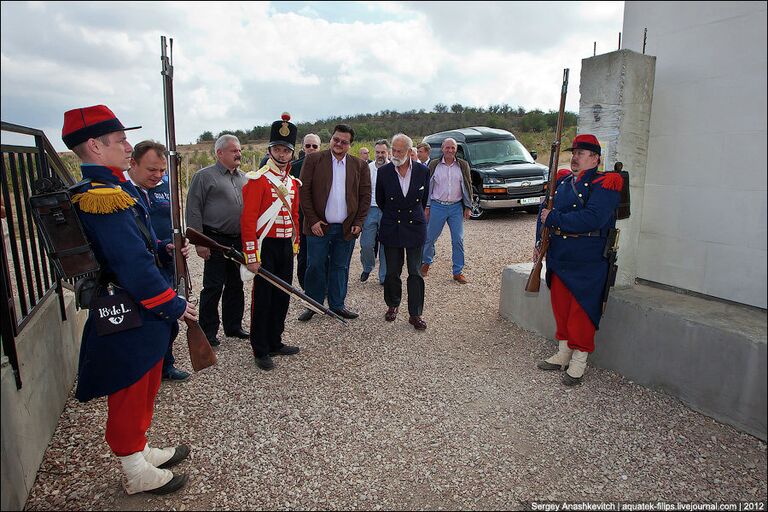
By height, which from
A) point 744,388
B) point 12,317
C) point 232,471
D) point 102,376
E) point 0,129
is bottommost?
point 232,471

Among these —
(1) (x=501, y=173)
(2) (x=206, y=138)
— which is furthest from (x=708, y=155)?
(2) (x=206, y=138)

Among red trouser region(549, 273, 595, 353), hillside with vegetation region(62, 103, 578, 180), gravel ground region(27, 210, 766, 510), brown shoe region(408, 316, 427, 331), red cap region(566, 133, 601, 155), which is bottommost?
gravel ground region(27, 210, 766, 510)

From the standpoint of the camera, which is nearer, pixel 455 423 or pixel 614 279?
pixel 455 423

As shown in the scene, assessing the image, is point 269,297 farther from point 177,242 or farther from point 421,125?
point 421,125

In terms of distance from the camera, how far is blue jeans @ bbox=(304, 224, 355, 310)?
5.02 metres

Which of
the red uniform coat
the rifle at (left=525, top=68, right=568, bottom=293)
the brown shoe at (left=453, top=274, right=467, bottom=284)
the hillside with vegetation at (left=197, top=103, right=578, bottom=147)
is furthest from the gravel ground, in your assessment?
the hillside with vegetation at (left=197, top=103, right=578, bottom=147)

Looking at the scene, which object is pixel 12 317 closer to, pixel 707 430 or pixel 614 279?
pixel 614 279

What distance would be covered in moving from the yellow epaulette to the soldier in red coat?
5.27 ft

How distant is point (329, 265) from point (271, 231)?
1335 mm

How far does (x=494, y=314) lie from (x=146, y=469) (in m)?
3.80

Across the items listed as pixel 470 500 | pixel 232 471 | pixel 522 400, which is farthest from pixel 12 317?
pixel 522 400

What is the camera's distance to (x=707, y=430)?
125 inches

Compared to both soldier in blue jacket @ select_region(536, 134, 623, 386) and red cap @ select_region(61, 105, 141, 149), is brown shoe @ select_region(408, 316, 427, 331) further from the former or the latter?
red cap @ select_region(61, 105, 141, 149)

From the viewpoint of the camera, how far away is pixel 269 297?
4133mm
